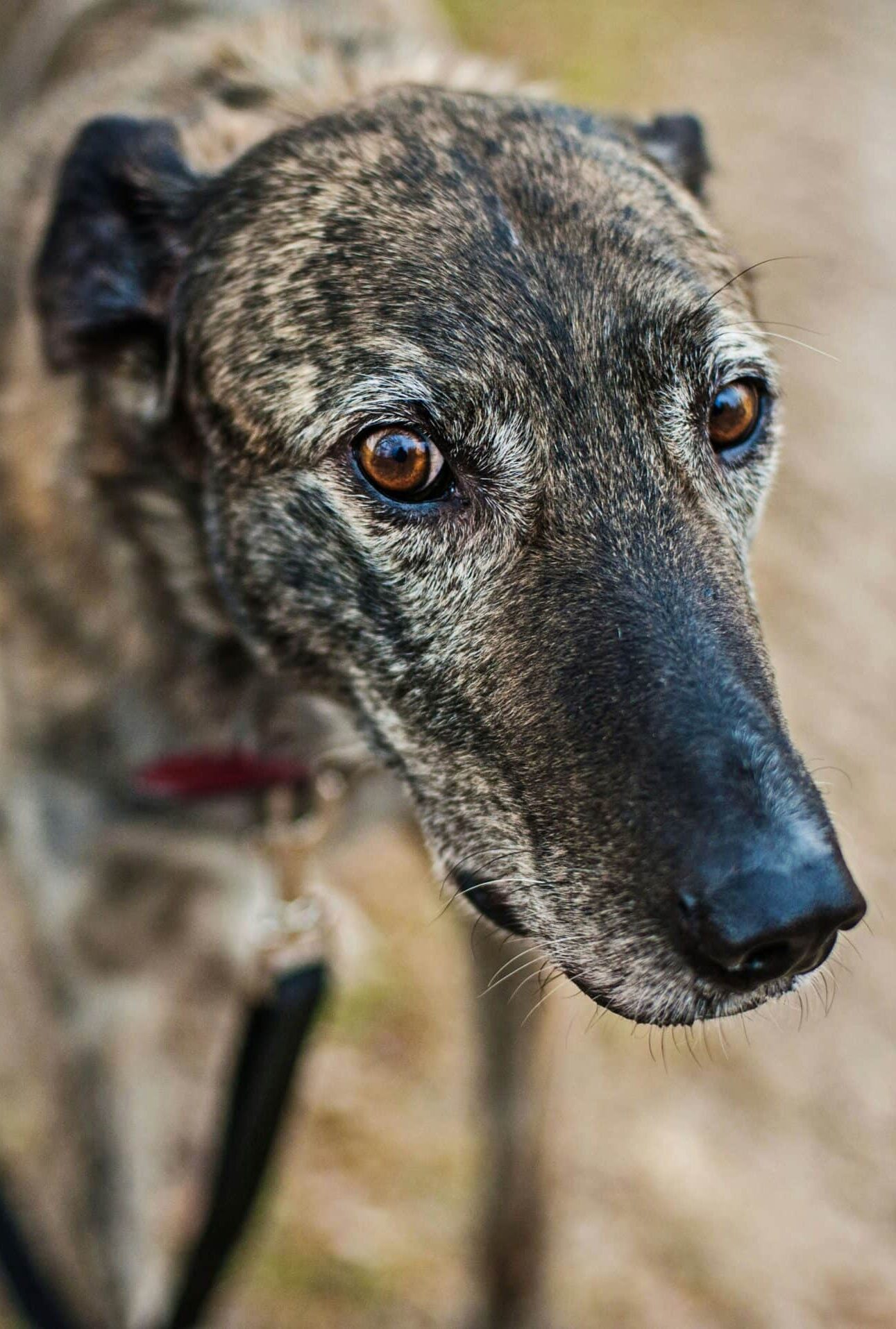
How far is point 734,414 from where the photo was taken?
2.31m

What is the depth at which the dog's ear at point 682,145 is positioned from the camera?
2.83m

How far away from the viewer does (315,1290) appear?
3857mm

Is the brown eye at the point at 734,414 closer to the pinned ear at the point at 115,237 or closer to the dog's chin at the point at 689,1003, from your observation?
the dog's chin at the point at 689,1003

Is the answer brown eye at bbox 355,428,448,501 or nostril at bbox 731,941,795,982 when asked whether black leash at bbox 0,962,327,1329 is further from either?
nostril at bbox 731,941,795,982

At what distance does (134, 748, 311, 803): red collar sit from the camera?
302 centimetres

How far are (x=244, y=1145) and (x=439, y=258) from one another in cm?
187

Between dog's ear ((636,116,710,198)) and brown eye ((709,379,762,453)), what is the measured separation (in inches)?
26.6

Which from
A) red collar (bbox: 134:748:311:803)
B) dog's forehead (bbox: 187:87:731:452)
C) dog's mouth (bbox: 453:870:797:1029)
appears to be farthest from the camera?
red collar (bbox: 134:748:311:803)

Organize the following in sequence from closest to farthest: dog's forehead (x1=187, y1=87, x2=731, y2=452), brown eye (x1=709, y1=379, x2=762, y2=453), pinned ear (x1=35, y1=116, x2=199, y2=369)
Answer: dog's forehead (x1=187, y1=87, x2=731, y2=452) < brown eye (x1=709, y1=379, x2=762, y2=453) < pinned ear (x1=35, y1=116, x2=199, y2=369)

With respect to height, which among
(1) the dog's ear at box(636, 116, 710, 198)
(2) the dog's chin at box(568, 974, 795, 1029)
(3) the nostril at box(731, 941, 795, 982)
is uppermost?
(1) the dog's ear at box(636, 116, 710, 198)

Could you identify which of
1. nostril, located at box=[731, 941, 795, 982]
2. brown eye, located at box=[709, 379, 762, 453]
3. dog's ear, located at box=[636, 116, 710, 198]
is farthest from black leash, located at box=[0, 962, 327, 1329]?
dog's ear, located at box=[636, 116, 710, 198]

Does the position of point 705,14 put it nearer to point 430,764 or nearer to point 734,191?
point 734,191

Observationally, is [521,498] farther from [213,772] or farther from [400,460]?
[213,772]

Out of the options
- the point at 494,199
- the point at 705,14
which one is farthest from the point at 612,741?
the point at 705,14
